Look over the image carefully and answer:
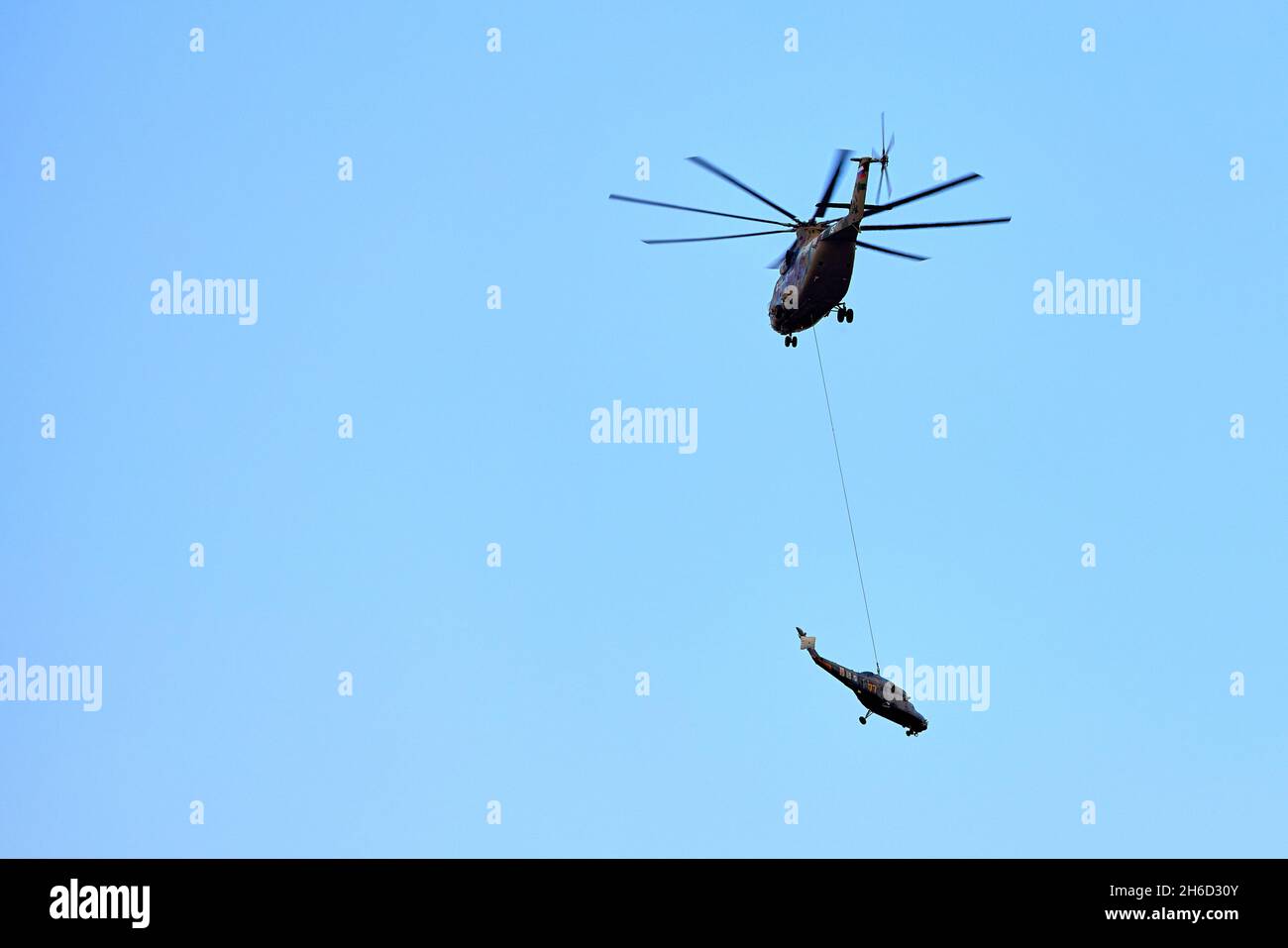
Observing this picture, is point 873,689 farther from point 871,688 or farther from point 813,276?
point 813,276

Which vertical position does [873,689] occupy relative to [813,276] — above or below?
below

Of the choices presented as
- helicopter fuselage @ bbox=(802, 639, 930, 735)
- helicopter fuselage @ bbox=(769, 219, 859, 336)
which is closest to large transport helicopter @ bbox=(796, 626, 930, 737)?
helicopter fuselage @ bbox=(802, 639, 930, 735)

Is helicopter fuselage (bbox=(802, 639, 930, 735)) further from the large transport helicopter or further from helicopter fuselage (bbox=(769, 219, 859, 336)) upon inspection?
helicopter fuselage (bbox=(769, 219, 859, 336))

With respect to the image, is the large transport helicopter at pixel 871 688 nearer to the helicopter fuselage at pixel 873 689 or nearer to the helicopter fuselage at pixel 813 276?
the helicopter fuselage at pixel 873 689

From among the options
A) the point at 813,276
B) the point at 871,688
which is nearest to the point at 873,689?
the point at 871,688

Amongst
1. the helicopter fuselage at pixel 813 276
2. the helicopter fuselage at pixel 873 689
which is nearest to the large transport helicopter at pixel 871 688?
the helicopter fuselage at pixel 873 689
